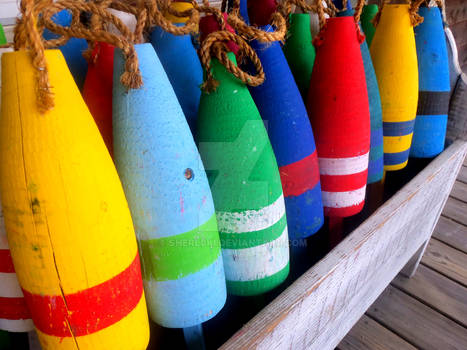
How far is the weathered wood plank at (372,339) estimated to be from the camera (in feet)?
Result: 2.99

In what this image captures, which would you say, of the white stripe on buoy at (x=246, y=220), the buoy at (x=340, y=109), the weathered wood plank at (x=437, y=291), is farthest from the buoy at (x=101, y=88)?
the weathered wood plank at (x=437, y=291)

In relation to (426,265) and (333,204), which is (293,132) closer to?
(333,204)

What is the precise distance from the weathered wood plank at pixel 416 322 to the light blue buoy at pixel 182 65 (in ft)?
2.68

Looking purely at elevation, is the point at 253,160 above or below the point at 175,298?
above

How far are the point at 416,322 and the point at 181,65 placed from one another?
0.91m

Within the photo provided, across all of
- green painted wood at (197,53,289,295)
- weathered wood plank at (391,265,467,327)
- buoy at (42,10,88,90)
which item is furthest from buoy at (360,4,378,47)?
weathered wood plank at (391,265,467,327)

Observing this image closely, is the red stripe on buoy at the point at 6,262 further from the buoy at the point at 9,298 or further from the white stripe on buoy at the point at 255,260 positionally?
the white stripe on buoy at the point at 255,260

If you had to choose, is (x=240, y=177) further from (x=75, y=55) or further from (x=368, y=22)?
(x=368, y=22)

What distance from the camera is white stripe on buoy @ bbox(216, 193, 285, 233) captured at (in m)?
0.43

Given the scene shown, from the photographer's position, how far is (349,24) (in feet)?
1.66

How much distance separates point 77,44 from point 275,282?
40 centimetres

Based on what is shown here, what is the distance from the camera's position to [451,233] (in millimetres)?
1226

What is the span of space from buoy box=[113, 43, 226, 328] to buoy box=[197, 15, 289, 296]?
1.3 inches

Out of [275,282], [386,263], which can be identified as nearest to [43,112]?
[275,282]
